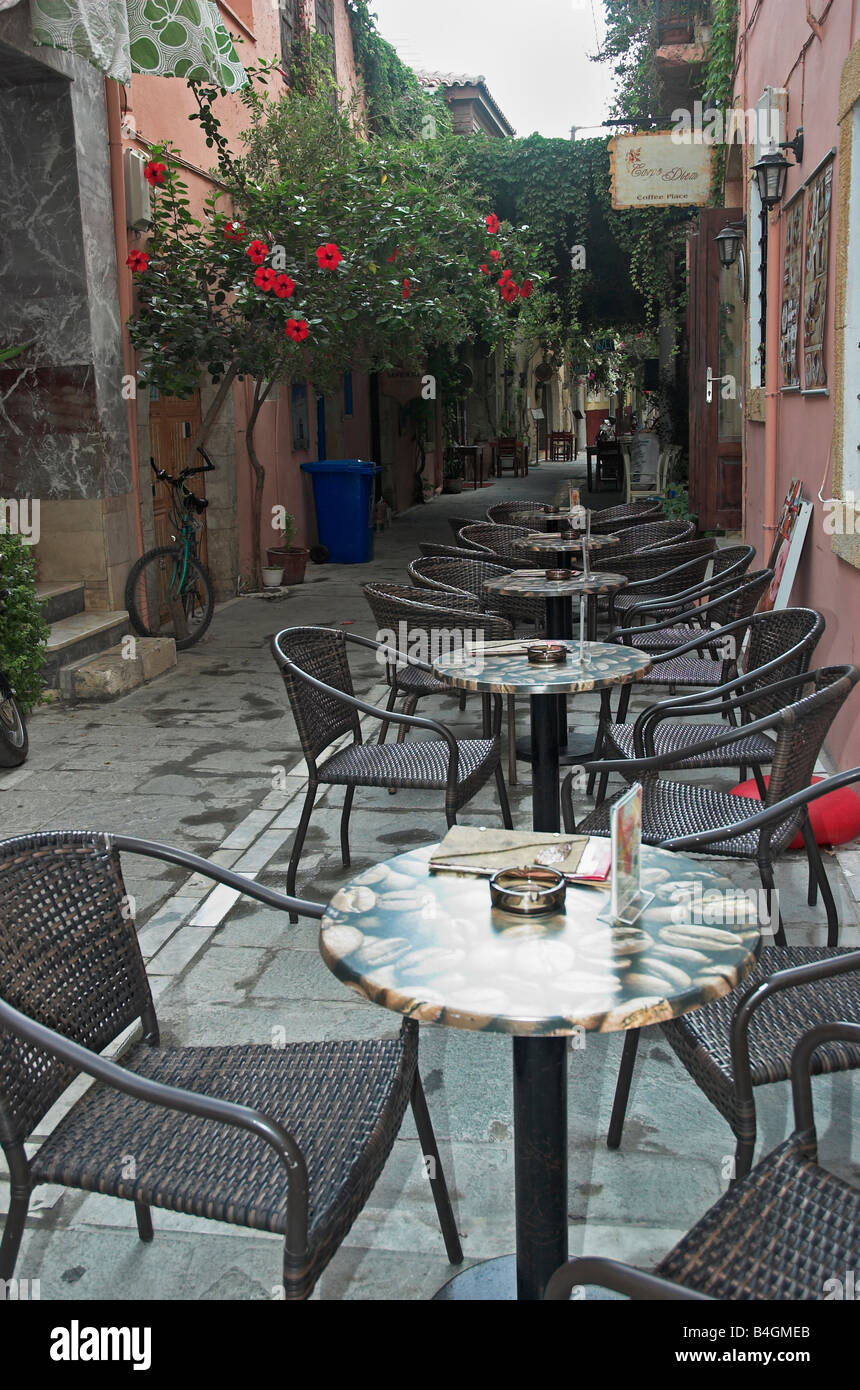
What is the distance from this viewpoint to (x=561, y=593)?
A: 5.56m

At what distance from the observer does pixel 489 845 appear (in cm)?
238

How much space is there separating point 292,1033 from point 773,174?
5834 mm

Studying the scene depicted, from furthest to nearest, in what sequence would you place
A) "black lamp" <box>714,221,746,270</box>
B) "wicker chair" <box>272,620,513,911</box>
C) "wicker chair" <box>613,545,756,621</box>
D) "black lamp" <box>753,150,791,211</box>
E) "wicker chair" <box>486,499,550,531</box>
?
"wicker chair" <box>486,499,550,531</box> → "black lamp" <box>714,221,746,270</box> → "black lamp" <box>753,150,791,211</box> → "wicker chair" <box>613,545,756,621</box> → "wicker chair" <box>272,620,513,911</box>

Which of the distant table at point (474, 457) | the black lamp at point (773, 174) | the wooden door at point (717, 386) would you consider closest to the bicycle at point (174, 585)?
the black lamp at point (773, 174)

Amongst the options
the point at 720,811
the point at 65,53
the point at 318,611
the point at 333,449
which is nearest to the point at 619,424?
the point at 333,449

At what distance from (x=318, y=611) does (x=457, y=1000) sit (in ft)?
29.0

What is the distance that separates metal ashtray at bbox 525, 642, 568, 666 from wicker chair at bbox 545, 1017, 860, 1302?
226 cm

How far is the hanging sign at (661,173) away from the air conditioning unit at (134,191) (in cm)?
439

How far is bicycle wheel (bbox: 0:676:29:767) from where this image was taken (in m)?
5.89

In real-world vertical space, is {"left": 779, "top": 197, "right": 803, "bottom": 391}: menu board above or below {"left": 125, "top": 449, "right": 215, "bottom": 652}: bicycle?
above

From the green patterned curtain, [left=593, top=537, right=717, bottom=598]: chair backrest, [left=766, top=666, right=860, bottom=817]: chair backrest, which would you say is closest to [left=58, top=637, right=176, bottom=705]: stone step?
[left=593, top=537, right=717, bottom=598]: chair backrest

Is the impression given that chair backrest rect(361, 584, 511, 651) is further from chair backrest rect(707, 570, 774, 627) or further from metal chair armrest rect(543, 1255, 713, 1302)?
metal chair armrest rect(543, 1255, 713, 1302)
